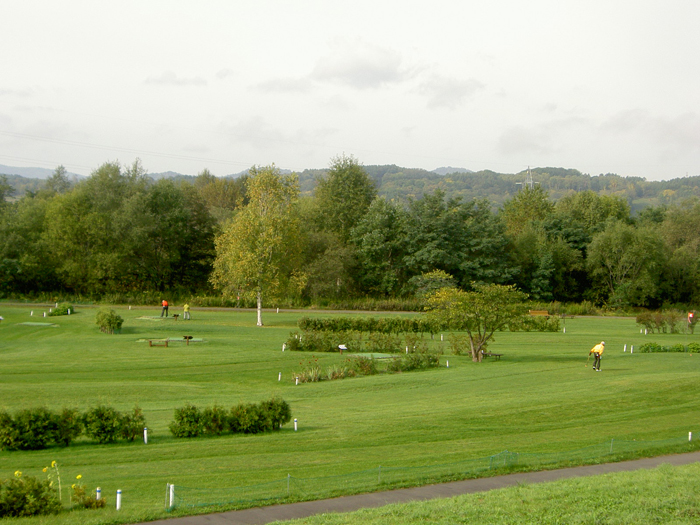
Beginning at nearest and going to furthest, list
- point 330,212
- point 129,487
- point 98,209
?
point 129,487, point 98,209, point 330,212

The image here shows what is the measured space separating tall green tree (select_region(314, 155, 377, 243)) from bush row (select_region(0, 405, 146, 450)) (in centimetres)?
5809

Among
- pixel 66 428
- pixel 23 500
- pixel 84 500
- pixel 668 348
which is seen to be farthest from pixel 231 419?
pixel 668 348

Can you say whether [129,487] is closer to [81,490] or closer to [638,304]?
[81,490]

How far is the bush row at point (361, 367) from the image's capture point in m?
25.8

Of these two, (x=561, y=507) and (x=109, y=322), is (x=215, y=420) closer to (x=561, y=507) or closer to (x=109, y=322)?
(x=561, y=507)

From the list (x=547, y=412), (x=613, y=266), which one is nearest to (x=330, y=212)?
(x=613, y=266)

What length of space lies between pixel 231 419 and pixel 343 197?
6135cm

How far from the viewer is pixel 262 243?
4572cm

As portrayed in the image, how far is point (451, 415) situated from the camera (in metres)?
17.3

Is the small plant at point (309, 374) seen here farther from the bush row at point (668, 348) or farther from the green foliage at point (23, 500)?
the bush row at point (668, 348)

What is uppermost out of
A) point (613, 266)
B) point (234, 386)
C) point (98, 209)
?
point (98, 209)

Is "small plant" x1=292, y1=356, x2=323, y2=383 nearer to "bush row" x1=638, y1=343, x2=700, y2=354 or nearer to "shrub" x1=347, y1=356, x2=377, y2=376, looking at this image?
"shrub" x1=347, y1=356, x2=377, y2=376

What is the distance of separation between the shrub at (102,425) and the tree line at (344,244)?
3434 cm

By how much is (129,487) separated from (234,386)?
42.0 feet
